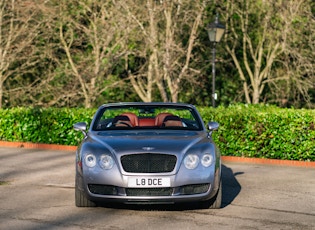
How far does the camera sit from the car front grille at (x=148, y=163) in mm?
10250

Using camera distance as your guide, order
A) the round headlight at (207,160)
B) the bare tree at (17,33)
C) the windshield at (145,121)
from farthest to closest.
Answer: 1. the bare tree at (17,33)
2. the windshield at (145,121)
3. the round headlight at (207,160)

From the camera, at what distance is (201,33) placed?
108 feet

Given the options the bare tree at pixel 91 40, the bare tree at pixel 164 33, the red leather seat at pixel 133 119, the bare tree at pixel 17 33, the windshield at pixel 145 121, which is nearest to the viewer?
the windshield at pixel 145 121

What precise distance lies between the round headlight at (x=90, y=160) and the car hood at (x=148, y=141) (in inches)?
8.3

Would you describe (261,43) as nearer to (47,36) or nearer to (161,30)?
(161,30)

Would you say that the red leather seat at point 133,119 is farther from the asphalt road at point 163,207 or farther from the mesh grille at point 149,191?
A: the mesh grille at point 149,191

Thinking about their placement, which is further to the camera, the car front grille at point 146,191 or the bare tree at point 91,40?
the bare tree at point 91,40

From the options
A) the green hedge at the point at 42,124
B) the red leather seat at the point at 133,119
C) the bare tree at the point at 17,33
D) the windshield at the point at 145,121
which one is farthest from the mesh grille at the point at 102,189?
the bare tree at the point at 17,33

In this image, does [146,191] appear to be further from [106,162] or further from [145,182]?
[106,162]

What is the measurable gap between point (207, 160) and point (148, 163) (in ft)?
2.50

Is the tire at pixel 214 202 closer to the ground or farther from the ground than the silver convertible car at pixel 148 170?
closer to the ground

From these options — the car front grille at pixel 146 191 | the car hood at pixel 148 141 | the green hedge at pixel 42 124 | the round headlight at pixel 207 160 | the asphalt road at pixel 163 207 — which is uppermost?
the car hood at pixel 148 141

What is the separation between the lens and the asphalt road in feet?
31.6

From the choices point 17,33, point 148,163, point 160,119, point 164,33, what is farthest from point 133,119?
point 17,33
